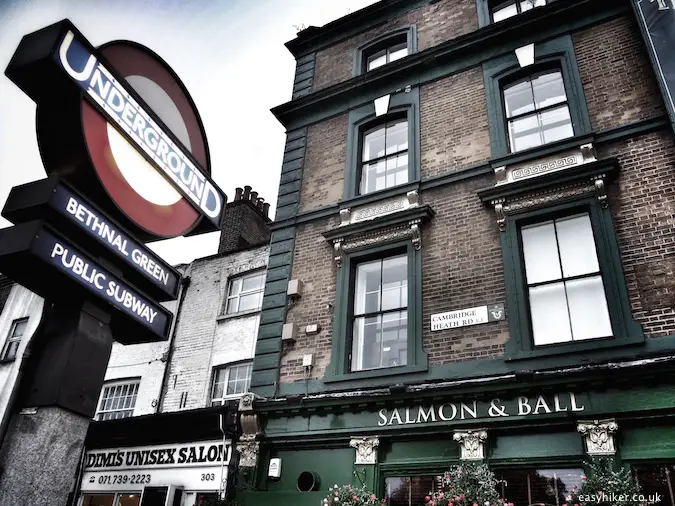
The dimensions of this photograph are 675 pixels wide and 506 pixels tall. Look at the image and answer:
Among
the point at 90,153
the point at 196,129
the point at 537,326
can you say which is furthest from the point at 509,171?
the point at 90,153

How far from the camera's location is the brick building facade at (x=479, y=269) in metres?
7.57

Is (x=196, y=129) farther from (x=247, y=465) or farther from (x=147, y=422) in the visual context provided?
(x=147, y=422)

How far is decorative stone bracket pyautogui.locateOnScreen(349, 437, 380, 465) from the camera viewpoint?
28.0ft

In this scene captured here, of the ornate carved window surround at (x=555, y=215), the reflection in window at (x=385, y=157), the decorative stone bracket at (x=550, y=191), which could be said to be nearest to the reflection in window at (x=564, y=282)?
the ornate carved window surround at (x=555, y=215)

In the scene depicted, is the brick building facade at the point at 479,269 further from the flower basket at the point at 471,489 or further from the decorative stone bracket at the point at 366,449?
the flower basket at the point at 471,489

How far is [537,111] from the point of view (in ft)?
33.7

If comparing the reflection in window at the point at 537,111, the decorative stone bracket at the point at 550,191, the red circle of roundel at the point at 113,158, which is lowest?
the red circle of roundel at the point at 113,158

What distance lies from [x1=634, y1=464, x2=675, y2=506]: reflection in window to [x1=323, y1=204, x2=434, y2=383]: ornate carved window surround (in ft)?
10.5

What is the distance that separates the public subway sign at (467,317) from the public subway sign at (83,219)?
5651 mm

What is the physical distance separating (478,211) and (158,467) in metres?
8.20

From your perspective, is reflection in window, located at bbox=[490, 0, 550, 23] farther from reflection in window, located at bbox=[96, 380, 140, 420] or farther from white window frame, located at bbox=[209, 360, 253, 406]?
reflection in window, located at bbox=[96, 380, 140, 420]

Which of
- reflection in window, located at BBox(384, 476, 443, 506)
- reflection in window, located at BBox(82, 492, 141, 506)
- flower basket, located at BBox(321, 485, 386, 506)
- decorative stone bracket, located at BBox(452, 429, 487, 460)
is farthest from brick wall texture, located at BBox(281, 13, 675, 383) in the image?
reflection in window, located at BBox(82, 492, 141, 506)

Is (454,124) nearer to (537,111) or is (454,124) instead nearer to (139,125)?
(537,111)

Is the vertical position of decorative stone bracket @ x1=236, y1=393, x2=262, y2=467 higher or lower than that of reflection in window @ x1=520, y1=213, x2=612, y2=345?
lower
